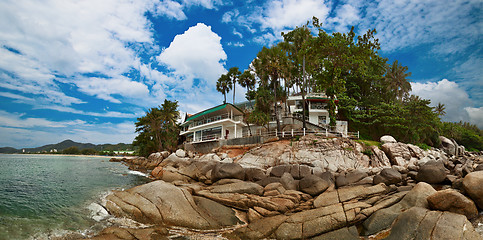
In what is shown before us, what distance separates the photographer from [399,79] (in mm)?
46000

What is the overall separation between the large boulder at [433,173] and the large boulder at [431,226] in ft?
22.2

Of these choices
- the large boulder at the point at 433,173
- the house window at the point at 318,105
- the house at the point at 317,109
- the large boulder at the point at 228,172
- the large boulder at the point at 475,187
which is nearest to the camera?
the large boulder at the point at 475,187

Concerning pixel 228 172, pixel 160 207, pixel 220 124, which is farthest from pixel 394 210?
pixel 220 124

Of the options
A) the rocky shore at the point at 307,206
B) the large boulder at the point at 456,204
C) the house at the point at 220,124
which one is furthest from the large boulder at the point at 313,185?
the house at the point at 220,124

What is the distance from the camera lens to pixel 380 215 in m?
9.33

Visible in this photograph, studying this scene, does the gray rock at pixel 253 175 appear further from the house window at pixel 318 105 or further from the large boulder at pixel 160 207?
the house window at pixel 318 105

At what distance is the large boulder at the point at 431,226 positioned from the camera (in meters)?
7.00

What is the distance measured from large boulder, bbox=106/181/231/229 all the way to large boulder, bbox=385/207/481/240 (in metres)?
7.21

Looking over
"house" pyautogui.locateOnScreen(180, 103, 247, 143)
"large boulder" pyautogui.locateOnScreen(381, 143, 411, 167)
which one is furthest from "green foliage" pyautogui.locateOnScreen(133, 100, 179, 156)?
"large boulder" pyautogui.locateOnScreen(381, 143, 411, 167)

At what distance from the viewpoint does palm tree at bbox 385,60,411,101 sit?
44.7 m

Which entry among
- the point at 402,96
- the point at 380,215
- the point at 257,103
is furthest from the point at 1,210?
the point at 402,96

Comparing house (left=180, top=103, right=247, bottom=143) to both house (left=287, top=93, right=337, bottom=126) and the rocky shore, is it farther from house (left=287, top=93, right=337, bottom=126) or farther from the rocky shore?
the rocky shore

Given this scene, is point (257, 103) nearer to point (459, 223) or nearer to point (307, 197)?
point (307, 197)

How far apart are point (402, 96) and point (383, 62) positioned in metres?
10.3
